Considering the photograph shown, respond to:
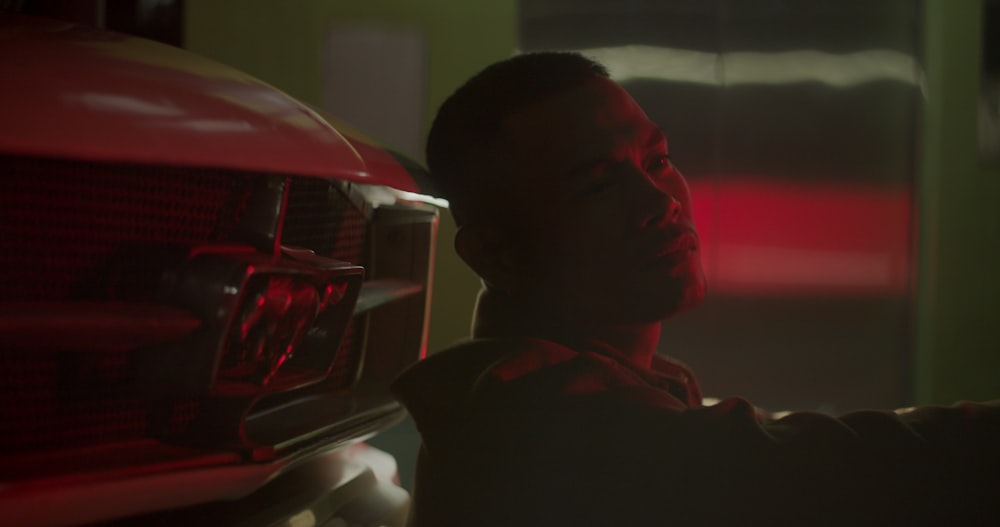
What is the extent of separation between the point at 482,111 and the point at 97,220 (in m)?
0.37

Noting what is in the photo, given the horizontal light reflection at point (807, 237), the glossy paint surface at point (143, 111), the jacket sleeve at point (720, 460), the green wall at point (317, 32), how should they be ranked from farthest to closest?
1. the horizontal light reflection at point (807, 237)
2. the green wall at point (317, 32)
3. the jacket sleeve at point (720, 460)
4. the glossy paint surface at point (143, 111)

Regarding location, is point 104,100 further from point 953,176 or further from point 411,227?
point 953,176

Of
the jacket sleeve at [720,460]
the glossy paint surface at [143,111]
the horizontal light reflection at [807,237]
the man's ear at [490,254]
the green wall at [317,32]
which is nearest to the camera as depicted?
the glossy paint surface at [143,111]

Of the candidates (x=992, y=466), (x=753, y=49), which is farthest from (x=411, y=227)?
(x=753, y=49)

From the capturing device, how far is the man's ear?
2.60 feet

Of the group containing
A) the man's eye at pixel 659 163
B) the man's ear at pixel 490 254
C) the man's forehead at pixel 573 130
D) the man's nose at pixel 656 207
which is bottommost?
the man's ear at pixel 490 254

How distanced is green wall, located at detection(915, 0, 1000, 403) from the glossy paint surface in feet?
8.11

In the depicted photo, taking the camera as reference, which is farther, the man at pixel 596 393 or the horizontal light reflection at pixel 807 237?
the horizontal light reflection at pixel 807 237

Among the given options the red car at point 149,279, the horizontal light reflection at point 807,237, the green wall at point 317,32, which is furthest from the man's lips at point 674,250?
the horizontal light reflection at point 807,237

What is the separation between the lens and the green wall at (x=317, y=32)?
207 cm

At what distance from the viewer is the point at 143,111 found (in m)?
0.59

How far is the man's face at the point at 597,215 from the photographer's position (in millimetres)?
737

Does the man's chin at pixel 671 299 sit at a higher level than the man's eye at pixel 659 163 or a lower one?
lower

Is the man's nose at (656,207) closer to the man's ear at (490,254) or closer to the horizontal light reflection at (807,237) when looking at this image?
the man's ear at (490,254)
